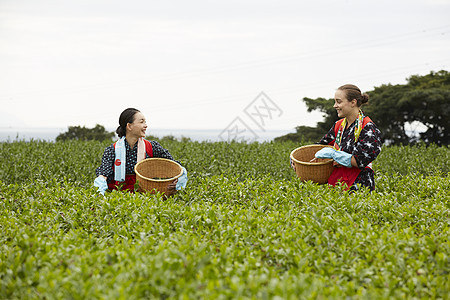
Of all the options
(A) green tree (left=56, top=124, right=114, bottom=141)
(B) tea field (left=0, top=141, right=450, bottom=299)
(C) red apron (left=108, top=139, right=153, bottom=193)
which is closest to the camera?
(B) tea field (left=0, top=141, right=450, bottom=299)

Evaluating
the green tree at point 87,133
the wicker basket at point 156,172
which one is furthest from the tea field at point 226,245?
the green tree at point 87,133

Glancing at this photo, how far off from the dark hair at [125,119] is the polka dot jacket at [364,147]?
2.55 meters

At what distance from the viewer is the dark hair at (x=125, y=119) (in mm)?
5008

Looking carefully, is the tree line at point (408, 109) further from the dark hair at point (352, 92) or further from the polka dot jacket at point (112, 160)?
the dark hair at point (352, 92)

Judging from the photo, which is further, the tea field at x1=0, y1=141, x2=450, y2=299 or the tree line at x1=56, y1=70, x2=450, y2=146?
the tree line at x1=56, y1=70, x2=450, y2=146

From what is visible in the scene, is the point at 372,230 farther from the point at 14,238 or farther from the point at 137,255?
the point at 14,238

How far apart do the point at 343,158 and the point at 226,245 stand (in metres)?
2.19

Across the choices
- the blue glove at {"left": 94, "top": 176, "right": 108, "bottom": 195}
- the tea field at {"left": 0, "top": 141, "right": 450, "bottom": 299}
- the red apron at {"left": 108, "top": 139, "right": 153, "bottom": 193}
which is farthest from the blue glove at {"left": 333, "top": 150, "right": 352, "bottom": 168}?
the blue glove at {"left": 94, "top": 176, "right": 108, "bottom": 195}

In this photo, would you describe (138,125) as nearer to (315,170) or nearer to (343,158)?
(315,170)

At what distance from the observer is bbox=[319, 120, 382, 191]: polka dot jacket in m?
4.62

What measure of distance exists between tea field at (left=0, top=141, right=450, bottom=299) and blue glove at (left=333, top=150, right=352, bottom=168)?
34 cm

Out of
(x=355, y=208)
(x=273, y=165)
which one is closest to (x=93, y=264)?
(x=355, y=208)

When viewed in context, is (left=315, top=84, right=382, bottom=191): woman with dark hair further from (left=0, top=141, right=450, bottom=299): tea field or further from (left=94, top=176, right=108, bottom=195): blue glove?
(left=94, top=176, right=108, bottom=195): blue glove

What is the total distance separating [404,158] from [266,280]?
8904 mm
